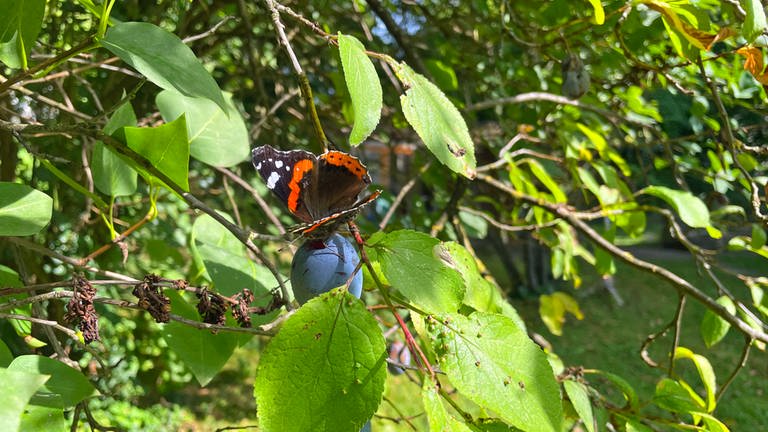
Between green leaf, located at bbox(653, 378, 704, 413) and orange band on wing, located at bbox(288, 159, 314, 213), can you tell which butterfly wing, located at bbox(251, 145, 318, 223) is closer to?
orange band on wing, located at bbox(288, 159, 314, 213)

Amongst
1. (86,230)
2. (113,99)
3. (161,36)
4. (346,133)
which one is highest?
(161,36)

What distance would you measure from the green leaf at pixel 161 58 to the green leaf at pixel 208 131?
11.3 inches

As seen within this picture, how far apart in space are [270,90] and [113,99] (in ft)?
2.17

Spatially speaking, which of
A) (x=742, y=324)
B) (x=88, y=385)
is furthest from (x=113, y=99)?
(x=742, y=324)

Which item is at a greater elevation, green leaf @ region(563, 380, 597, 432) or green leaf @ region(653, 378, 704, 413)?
green leaf @ region(563, 380, 597, 432)

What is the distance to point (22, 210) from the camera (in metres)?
0.63

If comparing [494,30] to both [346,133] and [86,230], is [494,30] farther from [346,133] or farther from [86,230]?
[86,230]

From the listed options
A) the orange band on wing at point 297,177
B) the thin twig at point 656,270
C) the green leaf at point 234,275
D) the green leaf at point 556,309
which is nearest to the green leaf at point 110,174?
the green leaf at point 234,275

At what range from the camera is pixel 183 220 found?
309 centimetres

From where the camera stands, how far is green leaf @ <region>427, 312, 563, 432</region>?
0.53 meters

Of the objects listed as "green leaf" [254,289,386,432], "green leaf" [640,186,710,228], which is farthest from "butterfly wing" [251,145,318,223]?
"green leaf" [640,186,710,228]

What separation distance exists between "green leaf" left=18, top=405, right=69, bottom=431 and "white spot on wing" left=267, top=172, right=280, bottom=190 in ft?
1.06

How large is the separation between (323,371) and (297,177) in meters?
0.29

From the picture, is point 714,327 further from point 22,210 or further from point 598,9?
point 22,210
